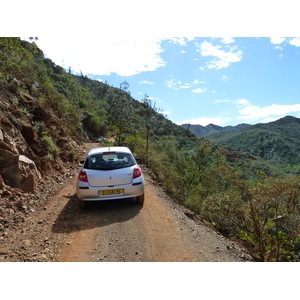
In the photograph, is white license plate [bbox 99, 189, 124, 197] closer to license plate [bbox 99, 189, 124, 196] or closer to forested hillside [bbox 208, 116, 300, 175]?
license plate [bbox 99, 189, 124, 196]

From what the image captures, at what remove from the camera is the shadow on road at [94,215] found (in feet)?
14.6

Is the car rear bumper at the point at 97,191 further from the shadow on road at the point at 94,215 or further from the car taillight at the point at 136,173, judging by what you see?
the shadow on road at the point at 94,215

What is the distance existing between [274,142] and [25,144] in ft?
335

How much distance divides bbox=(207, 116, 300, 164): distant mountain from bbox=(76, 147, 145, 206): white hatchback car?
83.3 m

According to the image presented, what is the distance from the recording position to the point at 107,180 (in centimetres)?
489

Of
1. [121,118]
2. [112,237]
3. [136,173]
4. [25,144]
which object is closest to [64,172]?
[25,144]

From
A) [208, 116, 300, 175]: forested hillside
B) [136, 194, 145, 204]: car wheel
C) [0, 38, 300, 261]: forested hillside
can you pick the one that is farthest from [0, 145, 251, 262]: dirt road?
[208, 116, 300, 175]: forested hillside

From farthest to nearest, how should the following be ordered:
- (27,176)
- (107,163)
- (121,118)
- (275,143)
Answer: (275,143), (121,118), (27,176), (107,163)

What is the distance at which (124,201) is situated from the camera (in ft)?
18.9

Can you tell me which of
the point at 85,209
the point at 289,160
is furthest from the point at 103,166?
the point at 289,160

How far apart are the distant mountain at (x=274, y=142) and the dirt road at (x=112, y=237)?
3272 inches

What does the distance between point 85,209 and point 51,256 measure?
6.32 feet

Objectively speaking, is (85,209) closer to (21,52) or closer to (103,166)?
(103,166)

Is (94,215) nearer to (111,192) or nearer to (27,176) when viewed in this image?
(111,192)
